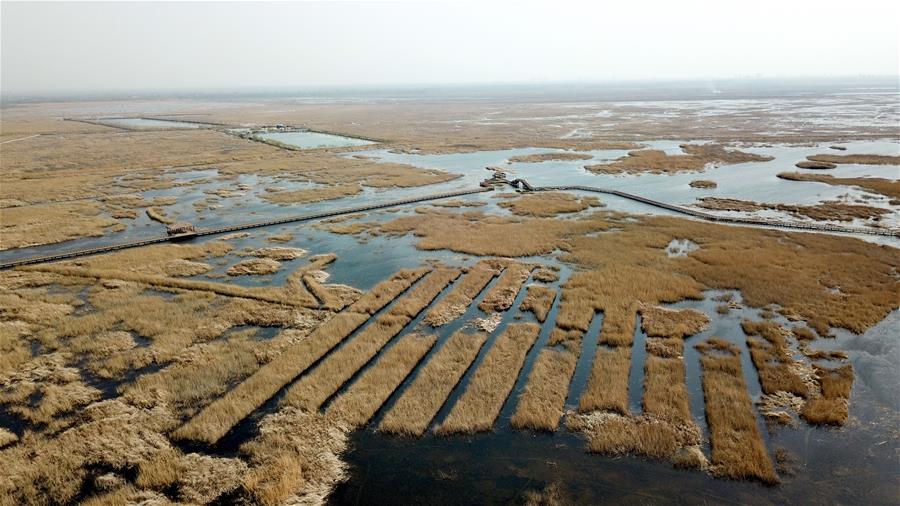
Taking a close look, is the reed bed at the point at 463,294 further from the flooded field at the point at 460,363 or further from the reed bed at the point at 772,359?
the reed bed at the point at 772,359

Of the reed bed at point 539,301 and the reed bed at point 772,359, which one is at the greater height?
the reed bed at point 539,301

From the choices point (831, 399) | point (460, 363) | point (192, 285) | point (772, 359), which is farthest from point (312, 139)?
point (831, 399)

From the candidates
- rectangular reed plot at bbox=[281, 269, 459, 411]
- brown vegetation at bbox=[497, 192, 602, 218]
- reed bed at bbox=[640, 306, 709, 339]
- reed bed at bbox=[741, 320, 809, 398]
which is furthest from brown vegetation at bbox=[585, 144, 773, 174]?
rectangular reed plot at bbox=[281, 269, 459, 411]

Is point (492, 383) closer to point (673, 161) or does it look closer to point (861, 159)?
point (673, 161)

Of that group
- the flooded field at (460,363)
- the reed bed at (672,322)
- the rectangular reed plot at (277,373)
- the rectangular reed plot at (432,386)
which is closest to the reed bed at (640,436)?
the flooded field at (460,363)

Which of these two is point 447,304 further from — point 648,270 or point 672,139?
point 672,139

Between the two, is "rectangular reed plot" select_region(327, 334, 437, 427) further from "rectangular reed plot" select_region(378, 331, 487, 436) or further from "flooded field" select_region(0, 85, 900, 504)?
"rectangular reed plot" select_region(378, 331, 487, 436)
